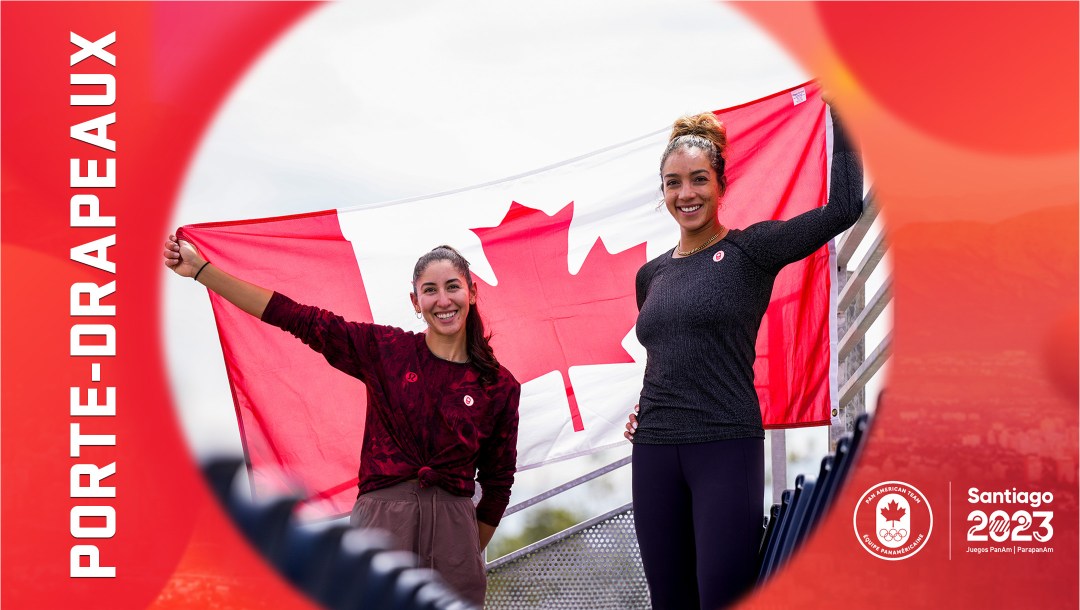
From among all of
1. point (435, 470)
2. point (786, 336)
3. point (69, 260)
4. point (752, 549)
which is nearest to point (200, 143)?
point (69, 260)

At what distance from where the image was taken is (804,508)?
67.9 inches

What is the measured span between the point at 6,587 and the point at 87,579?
0.89 feet

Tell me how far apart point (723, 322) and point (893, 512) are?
1136 mm

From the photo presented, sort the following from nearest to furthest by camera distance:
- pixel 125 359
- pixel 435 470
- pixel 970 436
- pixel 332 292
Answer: pixel 435 470, pixel 970 436, pixel 125 359, pixel 332 292

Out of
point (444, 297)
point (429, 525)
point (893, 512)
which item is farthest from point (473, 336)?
point (893, 512)

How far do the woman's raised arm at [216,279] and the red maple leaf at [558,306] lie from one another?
1042mm

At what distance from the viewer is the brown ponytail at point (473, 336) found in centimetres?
256

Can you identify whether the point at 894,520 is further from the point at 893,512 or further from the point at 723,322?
the point at 723,322

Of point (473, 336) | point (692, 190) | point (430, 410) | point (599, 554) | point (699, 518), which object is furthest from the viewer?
point (599, 554)

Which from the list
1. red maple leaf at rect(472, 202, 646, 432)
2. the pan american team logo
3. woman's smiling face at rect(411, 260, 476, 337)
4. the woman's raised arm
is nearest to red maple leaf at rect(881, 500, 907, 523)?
the pan american team logo

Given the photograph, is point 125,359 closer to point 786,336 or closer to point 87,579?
point 87,579

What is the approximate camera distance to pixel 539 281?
137 inches

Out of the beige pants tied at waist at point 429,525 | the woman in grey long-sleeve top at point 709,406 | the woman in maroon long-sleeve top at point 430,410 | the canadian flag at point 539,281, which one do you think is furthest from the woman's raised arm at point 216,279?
the woman in grey long-sleeve top at point 709,406

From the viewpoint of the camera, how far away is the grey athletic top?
7.09ft
